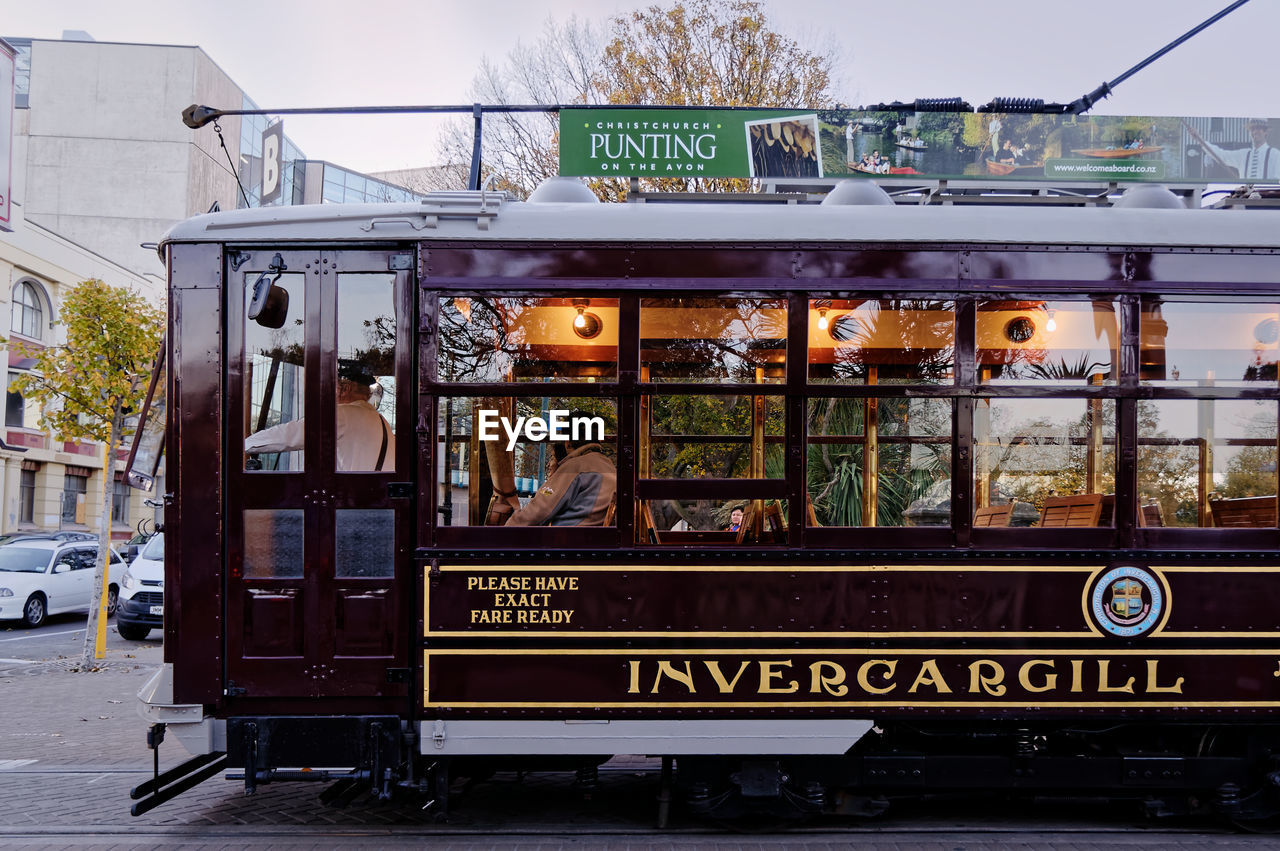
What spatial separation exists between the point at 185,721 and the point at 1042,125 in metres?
6.12

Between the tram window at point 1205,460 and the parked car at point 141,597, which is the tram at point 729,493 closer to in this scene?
the tram window at point 1205,460

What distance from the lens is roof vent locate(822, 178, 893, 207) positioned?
5824mm

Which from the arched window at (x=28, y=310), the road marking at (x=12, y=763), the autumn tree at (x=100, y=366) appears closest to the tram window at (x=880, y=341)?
the road marking at (x=12, y=763)

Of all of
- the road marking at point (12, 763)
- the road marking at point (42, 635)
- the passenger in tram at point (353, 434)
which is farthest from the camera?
the road marking at point (42, 635)

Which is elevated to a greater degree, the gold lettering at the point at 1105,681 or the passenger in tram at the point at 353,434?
the passenger in tram at the point at 353,434

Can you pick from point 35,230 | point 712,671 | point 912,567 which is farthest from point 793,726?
point 35,230

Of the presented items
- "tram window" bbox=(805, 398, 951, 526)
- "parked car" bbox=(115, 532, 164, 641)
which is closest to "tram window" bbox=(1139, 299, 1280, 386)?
"tram window" bbox=(805, 398, 951, 526)

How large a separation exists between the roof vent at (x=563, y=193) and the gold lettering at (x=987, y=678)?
3.20 metres

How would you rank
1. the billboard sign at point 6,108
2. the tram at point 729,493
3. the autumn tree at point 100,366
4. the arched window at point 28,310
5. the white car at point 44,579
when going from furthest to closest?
the arched window at point 28,310
the billboard sign at point 6,108
the white car at point 44,579
the autumn tree at point 100,366
the tram at point 729,493

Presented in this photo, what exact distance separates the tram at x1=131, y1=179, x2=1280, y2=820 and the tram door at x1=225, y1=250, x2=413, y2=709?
0.02 metres

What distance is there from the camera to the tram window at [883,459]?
5418 mm

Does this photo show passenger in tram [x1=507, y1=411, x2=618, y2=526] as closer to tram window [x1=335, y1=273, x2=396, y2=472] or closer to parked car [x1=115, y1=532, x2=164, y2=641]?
tram window [x1=335, y1=273, x2=396, y2=472]

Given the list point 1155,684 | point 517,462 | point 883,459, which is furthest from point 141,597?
point 1155,684

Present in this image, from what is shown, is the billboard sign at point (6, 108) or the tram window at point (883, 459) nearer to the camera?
the tram window at point (883, 459)
